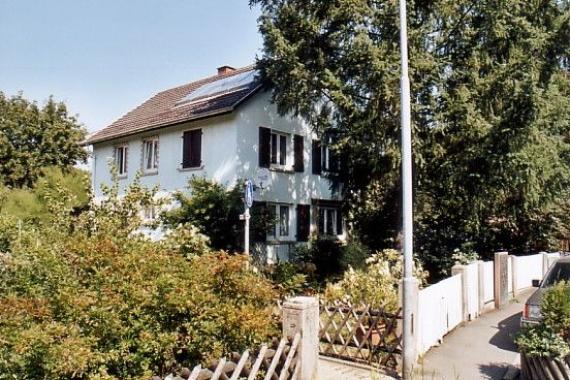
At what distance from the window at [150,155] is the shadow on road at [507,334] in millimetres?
15264

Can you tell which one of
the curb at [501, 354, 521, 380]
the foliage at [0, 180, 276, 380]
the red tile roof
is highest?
the red tile roof

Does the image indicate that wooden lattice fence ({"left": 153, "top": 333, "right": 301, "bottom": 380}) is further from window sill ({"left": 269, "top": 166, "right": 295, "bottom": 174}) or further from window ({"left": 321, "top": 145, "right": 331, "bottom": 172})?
window ({"left": 321, "top": 145, "right": 331, "bottom": 172})

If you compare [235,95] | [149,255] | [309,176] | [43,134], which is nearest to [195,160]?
[235,95]

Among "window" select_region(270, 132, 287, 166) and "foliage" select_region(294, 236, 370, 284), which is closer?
"foliage" select_region(294, 236, 370, 284)

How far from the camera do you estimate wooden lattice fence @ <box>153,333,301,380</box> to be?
4.48 metres

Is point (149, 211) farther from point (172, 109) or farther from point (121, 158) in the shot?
point (121, 158)

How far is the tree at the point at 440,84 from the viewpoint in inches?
507

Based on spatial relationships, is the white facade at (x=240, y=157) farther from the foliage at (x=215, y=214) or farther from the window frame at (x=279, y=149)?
the foliage at (x=215, y=214)

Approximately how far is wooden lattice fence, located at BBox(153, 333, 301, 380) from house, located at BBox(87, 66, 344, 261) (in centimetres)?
1088

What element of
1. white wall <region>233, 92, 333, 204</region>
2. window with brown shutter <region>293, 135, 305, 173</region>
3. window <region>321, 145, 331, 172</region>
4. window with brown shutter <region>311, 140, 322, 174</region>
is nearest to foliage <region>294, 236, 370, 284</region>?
white wall <region>233, 92, 333, 204</region>

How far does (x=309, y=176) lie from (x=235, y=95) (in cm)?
496

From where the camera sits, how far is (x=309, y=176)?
2145cm

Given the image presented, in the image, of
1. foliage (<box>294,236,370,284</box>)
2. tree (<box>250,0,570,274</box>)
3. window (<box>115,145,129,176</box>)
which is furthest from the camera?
window (<box>115,145,129,176</box>)

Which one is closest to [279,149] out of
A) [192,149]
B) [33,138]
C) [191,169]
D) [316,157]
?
[316,157]
